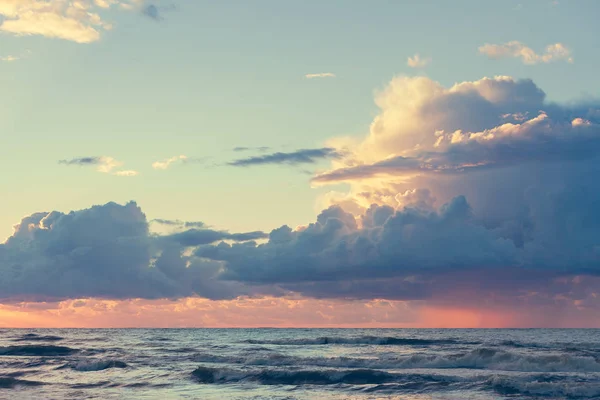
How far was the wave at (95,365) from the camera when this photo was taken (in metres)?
61.5

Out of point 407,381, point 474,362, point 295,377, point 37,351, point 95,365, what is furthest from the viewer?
point 37,351

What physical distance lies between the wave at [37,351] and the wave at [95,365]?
18639 millimetres

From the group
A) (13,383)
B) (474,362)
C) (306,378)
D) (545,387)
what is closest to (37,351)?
(13,383)

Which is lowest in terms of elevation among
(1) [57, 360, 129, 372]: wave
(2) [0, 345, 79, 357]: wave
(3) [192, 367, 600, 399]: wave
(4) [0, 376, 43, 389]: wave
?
(2) [0, 345, 79, 357]: wave

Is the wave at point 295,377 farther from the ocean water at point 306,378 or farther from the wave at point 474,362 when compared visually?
the wave at point 474,362

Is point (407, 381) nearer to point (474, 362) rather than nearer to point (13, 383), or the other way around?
point (474, 362)

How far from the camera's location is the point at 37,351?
85938mm

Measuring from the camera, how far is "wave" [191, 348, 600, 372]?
57.0 metres

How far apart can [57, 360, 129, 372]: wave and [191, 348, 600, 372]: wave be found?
9.74 metres

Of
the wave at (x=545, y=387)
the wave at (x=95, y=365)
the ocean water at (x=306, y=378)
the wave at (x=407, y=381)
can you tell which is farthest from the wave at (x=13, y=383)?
the wave at (x=545, y=387)

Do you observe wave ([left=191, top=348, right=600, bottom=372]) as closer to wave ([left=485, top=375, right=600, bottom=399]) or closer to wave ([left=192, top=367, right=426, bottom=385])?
wave ([left=192, top=367, right=426, bottom=385])

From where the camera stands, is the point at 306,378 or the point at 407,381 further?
the point at 306,378

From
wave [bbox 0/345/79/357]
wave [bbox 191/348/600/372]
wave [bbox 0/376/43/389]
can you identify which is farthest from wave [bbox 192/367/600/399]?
wave [bbox 0/345/79/357]

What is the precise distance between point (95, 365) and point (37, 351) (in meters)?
28.4
